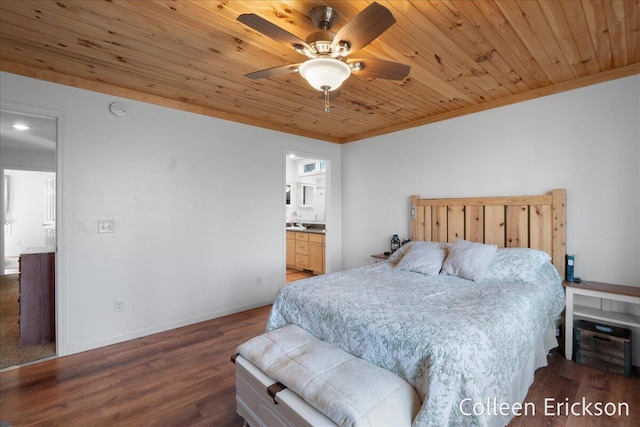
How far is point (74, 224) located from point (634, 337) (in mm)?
4878

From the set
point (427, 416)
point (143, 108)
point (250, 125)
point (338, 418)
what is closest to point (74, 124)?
point (143, 108)

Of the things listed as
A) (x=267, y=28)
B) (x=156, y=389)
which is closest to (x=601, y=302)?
(x=267, y=28)

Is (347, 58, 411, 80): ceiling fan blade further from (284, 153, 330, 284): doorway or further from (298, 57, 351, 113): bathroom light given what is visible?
(284, 153, 330, 284): doorway

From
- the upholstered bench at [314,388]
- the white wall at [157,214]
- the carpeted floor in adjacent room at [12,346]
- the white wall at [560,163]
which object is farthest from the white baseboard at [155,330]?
the white wall at [560,163]

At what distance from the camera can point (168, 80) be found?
2705mm

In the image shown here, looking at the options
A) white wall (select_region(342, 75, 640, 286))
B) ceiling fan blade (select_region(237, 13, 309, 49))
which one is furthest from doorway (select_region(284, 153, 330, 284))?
ceiling fan blade (select_region(237, 13, 309, 49))

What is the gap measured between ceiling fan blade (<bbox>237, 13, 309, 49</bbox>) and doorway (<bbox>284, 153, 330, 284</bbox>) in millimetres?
3942

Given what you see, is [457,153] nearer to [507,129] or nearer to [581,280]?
[507,129]

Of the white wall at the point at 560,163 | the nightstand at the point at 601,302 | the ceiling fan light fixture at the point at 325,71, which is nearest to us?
the ceiling fan light fixture at the point at 325,71

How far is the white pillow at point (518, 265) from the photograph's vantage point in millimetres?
2541

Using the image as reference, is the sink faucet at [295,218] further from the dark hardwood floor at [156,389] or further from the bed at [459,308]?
the dark hardwood floor at [156,389]

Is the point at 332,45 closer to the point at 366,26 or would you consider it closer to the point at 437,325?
the point at 366,26

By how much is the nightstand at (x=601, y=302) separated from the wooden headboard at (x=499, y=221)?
11.8 inches

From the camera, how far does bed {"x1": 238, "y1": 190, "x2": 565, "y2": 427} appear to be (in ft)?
Answer: 4.70
